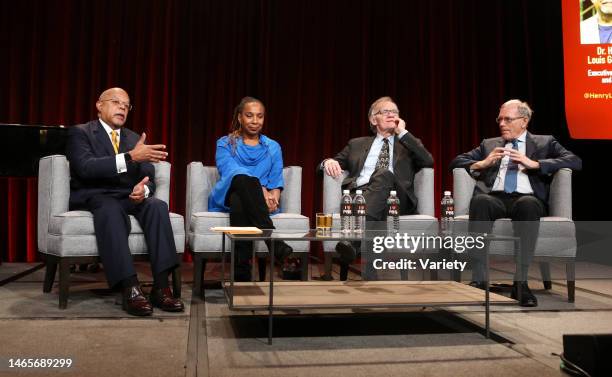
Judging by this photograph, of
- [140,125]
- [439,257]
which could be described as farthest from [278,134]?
[439,257]

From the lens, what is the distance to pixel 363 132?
489cm

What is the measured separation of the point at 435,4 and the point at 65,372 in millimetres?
4487

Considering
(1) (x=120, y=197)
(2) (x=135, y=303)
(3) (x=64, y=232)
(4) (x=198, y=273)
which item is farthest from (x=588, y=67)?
(3) (x=64, y=232)

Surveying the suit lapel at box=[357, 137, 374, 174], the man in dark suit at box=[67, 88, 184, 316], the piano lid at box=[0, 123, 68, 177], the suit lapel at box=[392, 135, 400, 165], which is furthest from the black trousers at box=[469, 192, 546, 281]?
the piano lid at box=[0, 123, 68, 177]

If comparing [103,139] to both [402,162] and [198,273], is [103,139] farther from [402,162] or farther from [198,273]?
[402,162]

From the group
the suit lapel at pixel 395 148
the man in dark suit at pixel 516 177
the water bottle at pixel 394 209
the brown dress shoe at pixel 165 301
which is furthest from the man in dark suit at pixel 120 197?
the man in dark suit at pixel 516 177

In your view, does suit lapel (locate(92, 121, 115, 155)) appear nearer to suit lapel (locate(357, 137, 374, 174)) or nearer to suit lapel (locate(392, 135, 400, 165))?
suit lapel (locate(357, 137, 374, 174))

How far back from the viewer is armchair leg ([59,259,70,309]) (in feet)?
7.91

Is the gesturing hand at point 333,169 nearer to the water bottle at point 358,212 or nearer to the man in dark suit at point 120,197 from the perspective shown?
the water bottle at point 358,212

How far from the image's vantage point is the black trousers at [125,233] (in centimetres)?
240

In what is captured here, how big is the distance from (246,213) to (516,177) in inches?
56.9

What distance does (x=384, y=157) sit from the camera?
333 centimetres

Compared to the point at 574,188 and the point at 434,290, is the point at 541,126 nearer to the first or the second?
the point at 574,188

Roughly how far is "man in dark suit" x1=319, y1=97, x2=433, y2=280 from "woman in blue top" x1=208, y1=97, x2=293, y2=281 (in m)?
0.33
